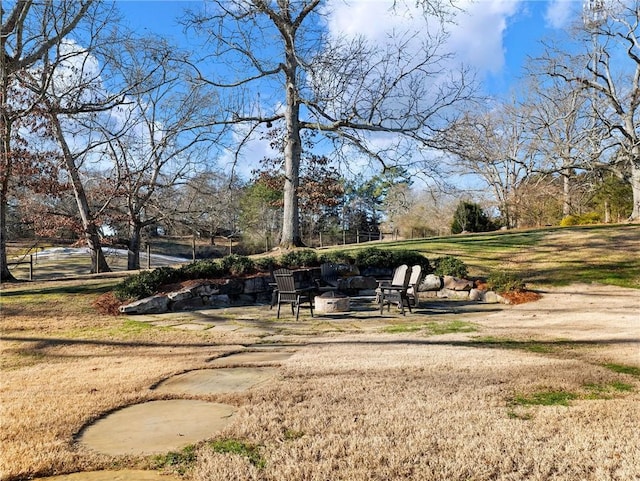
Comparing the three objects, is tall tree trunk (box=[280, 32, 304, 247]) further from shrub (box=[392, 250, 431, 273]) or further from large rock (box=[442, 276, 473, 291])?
large rock (box=[442, 276, 473, 291])

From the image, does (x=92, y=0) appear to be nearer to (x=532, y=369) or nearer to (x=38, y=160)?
(x=38, y=160)

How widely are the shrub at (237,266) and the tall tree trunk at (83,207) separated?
270 inches

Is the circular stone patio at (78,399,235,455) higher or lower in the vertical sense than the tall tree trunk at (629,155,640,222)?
lower

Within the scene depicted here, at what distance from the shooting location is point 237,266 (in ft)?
34.1

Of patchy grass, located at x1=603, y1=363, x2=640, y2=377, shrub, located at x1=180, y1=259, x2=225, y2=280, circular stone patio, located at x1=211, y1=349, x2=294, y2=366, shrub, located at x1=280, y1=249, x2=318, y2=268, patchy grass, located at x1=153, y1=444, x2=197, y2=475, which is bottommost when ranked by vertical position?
circular stone patio, located at x1=211, y1=349, x2=294, y2=366

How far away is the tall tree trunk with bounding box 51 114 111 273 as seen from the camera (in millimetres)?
14288

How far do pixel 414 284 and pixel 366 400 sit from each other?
247 inches

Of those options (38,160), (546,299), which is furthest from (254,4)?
(546,299)

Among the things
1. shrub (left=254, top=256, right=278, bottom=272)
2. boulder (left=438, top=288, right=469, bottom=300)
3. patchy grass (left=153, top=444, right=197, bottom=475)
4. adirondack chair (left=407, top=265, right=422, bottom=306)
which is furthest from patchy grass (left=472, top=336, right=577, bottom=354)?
shrub (left=254, top=256, right=278, bottom=272)

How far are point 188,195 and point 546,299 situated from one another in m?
17.4

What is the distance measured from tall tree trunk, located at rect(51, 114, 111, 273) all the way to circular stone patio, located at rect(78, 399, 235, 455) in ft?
41.1

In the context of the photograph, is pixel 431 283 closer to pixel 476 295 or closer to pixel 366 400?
pixel 476 295

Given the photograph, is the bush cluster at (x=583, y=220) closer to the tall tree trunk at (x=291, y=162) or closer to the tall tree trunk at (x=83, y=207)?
the tall tree trunk at (x=291, y=162)

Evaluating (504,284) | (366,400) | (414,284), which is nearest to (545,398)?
(366,400)
